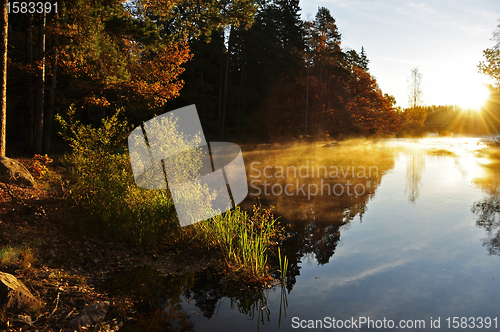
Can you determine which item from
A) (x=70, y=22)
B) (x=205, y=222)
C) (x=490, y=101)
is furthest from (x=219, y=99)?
(x=490, y=101)

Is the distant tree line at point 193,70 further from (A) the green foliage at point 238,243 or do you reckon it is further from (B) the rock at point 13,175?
(A) the green foliage at point 238,243

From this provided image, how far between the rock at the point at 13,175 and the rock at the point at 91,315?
5.41m

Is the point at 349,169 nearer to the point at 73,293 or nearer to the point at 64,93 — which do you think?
the point at 64,93

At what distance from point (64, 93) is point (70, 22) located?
4581 millimetres

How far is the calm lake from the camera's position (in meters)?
4.84

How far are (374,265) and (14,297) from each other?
565 centimetres

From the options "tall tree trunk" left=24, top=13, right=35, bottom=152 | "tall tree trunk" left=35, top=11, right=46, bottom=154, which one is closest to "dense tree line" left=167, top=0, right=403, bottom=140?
"tall tree trunk" left=24, top=13, right=35, bottom=152

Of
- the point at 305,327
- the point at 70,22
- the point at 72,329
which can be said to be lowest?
the point at 305,327

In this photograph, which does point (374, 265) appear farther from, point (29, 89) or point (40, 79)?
point (29, 89)

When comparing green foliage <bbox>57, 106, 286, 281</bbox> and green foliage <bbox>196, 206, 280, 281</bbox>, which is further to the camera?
green foliage <bbox>57, 106, 286, 281</bbox>

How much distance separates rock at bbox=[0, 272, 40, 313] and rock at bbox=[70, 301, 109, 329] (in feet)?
1.71

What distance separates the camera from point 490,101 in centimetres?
5062

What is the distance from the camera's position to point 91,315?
4.24 meters

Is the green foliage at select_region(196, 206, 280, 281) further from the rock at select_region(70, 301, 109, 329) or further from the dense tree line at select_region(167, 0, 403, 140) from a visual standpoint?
the dense tree line at select_region(167, 0, 403, 140)
